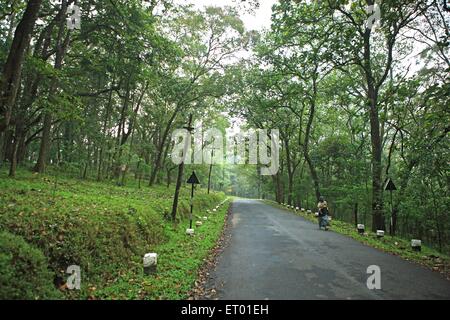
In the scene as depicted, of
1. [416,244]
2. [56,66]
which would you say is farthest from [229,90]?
[416,244]

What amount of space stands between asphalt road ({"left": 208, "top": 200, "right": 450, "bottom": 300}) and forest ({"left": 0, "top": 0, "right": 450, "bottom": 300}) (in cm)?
387

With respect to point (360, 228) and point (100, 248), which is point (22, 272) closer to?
point (100, 248)

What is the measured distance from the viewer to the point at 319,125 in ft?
105

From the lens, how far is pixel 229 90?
24172 mm

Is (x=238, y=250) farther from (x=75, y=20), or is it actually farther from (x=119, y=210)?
(x=75, y=20)

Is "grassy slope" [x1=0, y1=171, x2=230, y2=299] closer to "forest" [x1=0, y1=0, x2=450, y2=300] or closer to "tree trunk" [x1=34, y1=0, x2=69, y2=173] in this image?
"forest" [x1=0, y1=0, x2=450, y2=300]

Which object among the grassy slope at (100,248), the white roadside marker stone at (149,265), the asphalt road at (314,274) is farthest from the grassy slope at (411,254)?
the white roadside marker stone at (149,265)

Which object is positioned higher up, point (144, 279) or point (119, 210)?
point (119, 210)

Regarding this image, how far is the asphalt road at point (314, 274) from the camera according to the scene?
5.31m

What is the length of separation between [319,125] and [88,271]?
30197mm

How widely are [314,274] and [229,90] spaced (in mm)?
19841
